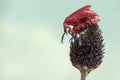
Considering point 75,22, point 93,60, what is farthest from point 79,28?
point 93,60

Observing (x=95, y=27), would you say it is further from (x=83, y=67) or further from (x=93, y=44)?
(x=83, y=67)

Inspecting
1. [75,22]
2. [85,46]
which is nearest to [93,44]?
[85,46]

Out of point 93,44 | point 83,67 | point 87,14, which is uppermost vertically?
point 87,14

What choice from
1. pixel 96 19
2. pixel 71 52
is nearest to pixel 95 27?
pixel 96 19

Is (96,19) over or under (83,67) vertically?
over

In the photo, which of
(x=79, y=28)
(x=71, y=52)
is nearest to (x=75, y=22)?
(x=79, y=28)

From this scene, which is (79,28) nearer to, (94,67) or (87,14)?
(87,14)

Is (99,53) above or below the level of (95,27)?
below

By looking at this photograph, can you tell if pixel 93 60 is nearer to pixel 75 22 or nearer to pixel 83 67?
pixel 83 67
